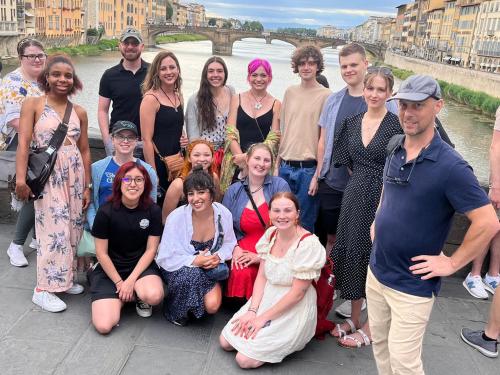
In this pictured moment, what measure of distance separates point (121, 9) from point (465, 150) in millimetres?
56731

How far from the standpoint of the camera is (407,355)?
1883mm

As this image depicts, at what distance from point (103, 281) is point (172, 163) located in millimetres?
869

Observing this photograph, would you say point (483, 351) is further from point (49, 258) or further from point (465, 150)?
point (465, 150)

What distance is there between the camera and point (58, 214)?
9.33 ft

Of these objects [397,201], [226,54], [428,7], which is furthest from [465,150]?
[428,7]

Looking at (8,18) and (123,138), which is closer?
(123,138)

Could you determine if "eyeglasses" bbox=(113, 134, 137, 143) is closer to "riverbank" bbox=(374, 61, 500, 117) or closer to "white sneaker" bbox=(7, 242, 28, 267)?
"white sneaker" bbox=(7, 242, 28, 267)

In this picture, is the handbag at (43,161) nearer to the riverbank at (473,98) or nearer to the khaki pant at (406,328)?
the khaki pant at (406,328)

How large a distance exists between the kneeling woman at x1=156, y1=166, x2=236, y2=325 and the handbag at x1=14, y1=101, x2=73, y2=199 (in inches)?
27.8

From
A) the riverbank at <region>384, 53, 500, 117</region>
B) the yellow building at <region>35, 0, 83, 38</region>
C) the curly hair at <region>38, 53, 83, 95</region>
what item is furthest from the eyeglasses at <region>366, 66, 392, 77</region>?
the yellow building at <region>35, 0, 83, 38</region>

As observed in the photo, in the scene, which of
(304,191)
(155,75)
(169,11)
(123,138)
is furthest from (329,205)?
(169,11)

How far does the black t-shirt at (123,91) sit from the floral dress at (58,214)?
1.98 ft

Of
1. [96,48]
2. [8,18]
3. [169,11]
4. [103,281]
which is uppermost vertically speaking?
[169,11]

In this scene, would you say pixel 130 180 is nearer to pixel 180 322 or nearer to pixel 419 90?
pixel 180 322
